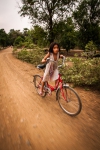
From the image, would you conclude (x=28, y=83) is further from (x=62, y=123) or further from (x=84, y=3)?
(x=84, y=3)

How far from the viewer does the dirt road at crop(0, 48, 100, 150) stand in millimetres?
2635

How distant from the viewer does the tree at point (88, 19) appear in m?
24.7

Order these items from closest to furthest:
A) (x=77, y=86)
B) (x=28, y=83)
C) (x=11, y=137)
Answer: (x=11, y=137) < (x=77, y=86) < (x=28, y=83)

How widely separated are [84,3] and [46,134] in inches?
1129

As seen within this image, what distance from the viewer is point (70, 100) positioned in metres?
3.66

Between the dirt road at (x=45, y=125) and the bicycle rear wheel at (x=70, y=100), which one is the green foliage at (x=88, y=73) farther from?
the bicycle rear wheel at (x=70, y=100)

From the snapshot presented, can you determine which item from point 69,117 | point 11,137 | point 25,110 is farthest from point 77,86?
point 11,137

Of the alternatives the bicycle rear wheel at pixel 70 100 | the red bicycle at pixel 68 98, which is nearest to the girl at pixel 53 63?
the red bicycle at pixel 68 98

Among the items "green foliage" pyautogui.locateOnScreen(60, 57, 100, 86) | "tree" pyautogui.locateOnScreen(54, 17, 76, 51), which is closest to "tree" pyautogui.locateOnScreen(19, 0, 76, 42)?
"tree" pyautogui.locateOnScreen(54, 17, 76, 51)

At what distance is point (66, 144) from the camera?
2.63 meters

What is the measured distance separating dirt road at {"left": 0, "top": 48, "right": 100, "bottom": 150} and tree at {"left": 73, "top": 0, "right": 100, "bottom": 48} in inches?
939

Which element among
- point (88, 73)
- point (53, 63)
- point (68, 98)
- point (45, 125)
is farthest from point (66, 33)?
point (45, 125)

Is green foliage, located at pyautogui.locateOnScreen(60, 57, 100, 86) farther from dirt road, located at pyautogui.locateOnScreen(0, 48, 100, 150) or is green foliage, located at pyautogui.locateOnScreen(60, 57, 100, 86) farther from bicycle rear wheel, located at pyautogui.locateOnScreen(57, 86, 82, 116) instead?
bicycle rear wheel, located at pyautogui.locateOnScreen(57, 86, 82, 116)

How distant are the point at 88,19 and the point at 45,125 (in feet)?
91.8
